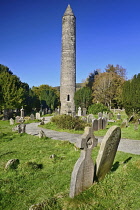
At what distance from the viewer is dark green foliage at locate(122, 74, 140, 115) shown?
23.8 meters

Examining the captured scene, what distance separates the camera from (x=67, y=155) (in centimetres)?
816

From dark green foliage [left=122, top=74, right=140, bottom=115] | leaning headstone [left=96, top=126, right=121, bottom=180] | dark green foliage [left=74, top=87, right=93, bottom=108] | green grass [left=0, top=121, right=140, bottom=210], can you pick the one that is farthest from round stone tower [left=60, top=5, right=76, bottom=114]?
leaning headstone [left=96, top=126, right=121, bottom=180]

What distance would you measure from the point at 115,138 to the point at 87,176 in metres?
1.34

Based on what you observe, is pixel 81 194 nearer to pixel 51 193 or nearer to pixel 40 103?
pixel 51 193

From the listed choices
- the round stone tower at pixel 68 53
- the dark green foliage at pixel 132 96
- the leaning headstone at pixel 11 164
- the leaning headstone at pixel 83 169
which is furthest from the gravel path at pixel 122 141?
the round stone tower at pixel 68 53

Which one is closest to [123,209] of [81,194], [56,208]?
[81,194]

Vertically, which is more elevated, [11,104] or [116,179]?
[11,104]

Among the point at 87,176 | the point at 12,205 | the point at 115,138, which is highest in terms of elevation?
the point at 115,138

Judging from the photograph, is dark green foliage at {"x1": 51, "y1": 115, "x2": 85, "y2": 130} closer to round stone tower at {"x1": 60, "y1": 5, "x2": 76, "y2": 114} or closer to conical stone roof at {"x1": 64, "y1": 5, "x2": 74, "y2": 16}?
round stone tower at {"x1": 60, "y1": 5, "x2": 76, "y2": 114}

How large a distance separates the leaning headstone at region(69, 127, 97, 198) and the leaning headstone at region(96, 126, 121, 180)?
→ 1.04ft

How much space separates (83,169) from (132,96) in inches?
850

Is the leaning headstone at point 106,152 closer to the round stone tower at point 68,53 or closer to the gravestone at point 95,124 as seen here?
the gravestone at point 95,124

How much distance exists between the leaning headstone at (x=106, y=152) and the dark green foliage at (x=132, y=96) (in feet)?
65.0

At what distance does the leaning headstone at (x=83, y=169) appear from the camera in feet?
14.2
